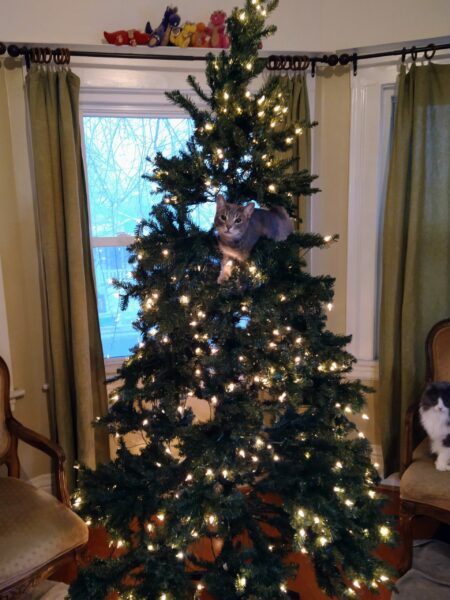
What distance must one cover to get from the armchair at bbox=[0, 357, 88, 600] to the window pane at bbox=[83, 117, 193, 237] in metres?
1.20

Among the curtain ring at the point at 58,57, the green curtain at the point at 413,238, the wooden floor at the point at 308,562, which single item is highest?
the curtain ring at the point at 58,57

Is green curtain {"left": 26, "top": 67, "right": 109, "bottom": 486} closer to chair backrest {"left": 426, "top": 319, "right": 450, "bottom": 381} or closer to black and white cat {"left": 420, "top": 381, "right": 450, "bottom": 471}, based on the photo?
black and white cat {"left": 420, "top": 381, "right": 450, "bottom": 471}

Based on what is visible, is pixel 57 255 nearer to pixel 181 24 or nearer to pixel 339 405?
pixel 181 24

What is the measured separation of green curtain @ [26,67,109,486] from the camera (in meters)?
2.19

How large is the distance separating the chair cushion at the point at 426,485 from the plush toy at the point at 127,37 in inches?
90.1

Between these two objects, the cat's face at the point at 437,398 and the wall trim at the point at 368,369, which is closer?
the cat's face at the point at 437,398

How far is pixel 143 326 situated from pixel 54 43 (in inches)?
58.8

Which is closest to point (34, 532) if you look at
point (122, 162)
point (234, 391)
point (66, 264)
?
point (234, 391)

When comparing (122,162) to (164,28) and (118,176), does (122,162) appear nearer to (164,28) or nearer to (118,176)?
(118,176)

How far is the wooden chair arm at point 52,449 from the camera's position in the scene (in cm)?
196

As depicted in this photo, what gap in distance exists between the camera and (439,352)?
234cm

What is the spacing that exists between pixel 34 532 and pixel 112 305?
128 centimetres

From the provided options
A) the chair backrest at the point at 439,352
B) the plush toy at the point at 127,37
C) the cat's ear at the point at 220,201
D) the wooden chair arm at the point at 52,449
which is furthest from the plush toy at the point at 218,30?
the wooden chair arm at the point at 52,449

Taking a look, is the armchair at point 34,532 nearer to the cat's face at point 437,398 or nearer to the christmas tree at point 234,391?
the christmas tree at point 234,391
